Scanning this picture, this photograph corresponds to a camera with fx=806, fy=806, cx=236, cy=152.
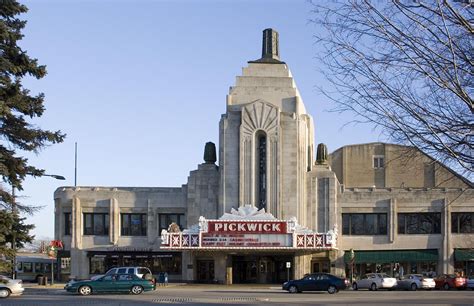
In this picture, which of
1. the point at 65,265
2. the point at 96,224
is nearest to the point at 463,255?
the point at 96,224

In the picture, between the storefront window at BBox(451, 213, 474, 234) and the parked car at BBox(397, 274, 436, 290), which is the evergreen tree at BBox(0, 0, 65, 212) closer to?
the parked car at BBox(397, 274, 436, 290)

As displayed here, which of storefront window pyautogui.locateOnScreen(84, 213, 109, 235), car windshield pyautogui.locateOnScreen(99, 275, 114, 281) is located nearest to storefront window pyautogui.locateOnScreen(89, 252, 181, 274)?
storefront window pyautogui.locateOnScreen(84, 213, 109, 235)

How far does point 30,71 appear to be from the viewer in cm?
2828

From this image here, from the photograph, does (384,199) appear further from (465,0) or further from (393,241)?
(465,0)

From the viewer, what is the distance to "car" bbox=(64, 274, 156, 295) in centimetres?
4772

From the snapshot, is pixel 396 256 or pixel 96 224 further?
pixel 96 224

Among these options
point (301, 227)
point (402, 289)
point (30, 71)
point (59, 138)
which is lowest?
point (402, 289)

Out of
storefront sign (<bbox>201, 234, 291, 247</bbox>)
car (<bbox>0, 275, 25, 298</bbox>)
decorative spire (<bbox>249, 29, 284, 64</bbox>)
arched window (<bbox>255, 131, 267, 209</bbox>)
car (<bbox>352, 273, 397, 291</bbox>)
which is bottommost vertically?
car (<bbox>352, 273, 397, 291</bbox>)

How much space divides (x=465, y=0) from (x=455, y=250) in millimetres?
59443

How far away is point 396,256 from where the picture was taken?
2744 inches

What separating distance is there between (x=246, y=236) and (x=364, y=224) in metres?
12.1

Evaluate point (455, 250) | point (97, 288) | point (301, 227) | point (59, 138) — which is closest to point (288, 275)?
point (301, 227)

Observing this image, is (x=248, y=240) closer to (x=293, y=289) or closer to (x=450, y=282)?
(x=293, y=289)

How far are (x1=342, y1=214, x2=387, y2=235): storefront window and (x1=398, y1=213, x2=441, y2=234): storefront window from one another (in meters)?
1.55
